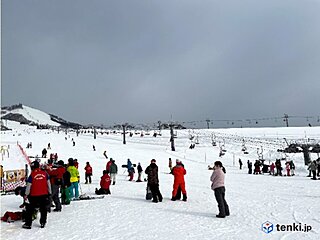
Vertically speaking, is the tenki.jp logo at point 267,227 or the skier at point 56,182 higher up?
the skier at point 56,182

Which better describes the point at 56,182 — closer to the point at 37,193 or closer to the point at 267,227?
the point at 37,193

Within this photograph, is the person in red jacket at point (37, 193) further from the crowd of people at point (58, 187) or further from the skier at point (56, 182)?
the skier at point (56, 182)

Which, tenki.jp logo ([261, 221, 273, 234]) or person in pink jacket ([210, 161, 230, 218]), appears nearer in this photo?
tenki.jp logo ([261, 221, 273, 234])

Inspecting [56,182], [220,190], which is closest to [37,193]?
[56,182]

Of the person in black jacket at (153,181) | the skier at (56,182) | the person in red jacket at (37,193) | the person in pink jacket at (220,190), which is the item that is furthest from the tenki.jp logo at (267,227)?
the skier at (56,182)

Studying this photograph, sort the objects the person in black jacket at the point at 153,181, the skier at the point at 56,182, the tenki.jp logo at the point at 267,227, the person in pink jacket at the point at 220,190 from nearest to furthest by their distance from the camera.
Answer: the tenki.jp logo at the point at 267,227 → the person in pink jacket at the point at 220,190 → the skier at the point at 56,182 → the person in black jacket at the point at 153,181

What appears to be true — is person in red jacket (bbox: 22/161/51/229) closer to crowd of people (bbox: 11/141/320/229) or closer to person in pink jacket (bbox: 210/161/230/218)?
crowd of people (bbox: 11/141/320/229)

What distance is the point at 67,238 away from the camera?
737 centimetres

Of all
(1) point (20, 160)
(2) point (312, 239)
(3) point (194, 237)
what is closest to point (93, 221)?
(3) point (194, 237)

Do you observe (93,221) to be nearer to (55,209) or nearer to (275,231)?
(55,209)

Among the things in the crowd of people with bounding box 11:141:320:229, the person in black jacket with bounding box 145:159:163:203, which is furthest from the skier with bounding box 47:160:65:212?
the person in black jacket with bounding box 145:159:163:203

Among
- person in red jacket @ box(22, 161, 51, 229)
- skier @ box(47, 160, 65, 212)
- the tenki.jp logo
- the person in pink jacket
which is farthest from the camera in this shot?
skier @ box(47, 160, 65, 212)

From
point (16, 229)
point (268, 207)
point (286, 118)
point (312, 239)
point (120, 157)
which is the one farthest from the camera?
point (286, 118)

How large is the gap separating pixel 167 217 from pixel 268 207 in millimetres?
3699
